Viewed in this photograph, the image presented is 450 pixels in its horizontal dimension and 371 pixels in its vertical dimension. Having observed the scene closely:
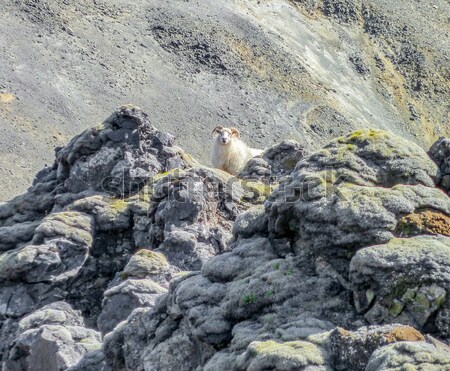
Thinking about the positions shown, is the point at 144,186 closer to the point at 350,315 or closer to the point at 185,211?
A: the point at 185,211

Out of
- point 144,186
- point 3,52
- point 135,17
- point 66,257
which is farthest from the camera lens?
point 135,17

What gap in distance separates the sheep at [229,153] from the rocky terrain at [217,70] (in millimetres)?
26651

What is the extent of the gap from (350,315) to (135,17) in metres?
83.2

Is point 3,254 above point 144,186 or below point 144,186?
below

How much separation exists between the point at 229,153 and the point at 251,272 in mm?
19411

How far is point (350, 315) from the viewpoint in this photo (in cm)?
1348

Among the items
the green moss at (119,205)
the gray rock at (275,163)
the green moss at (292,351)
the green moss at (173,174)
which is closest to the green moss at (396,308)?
the green moss at (292,351)

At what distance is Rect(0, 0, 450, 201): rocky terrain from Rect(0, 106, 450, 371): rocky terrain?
37277 millimetres

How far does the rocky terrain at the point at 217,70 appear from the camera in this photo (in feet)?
242

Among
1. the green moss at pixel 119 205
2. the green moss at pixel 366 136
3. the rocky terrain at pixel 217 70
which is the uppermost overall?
the green moss at pixel 366 136

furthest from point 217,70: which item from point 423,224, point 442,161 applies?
point 423,224

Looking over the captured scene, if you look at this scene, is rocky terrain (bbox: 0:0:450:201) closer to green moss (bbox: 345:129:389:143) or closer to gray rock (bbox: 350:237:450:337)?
green moss (bbox: 345:129:389:143)

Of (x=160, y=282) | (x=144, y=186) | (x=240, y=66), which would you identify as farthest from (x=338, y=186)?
(x=240, y=66)

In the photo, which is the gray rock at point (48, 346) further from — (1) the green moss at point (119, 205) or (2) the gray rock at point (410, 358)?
(2) the gray rock at point (410, 358)
